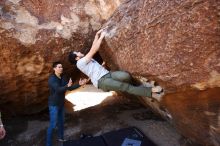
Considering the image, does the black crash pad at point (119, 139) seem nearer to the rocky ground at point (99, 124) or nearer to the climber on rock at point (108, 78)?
the rocky ground at point (99, 124)

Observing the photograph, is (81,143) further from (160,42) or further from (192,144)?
(160,42)

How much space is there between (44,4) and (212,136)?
457cm

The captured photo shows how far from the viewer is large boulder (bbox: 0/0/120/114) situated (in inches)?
255

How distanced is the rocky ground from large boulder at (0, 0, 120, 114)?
3.26ft

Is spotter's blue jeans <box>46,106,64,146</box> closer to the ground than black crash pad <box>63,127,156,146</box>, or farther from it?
farther from it

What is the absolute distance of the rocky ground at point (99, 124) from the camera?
641 cm

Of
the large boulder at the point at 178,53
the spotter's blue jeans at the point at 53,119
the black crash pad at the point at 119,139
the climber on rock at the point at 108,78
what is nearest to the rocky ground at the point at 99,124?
the black crash pad at the point at 119,139

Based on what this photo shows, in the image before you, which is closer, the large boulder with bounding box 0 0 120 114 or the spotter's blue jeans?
the spotter's blue jeans

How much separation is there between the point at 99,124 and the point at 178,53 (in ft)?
11.7

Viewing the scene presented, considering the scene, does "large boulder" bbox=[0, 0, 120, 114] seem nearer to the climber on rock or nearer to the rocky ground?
the rocky ground

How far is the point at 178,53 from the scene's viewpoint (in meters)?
4.12

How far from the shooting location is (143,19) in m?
4.68

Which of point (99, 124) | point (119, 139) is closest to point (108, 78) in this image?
point (119, 139)

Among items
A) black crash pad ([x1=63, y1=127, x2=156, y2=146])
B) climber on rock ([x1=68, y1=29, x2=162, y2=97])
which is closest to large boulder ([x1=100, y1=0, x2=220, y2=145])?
climber on rock ([x1=68, y1=29, x2=162, y2=97])
